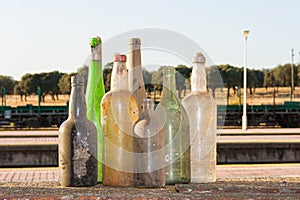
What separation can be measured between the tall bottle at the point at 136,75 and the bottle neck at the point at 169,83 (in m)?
0.10

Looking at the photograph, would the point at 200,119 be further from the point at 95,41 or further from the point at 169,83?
the point at 95,41

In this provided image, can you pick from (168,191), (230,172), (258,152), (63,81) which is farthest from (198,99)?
(63,81)

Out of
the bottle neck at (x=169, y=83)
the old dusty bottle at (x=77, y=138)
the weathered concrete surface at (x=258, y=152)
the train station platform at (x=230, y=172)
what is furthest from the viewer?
the weathered concrete surface at (x=258, y=152)

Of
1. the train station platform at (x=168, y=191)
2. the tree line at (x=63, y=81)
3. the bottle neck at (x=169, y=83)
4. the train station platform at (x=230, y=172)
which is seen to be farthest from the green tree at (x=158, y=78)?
the tree line at (x=63, y=81)

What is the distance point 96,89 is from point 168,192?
55 centimetres

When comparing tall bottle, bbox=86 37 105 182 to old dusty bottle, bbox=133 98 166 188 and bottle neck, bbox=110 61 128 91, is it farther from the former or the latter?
old dusty bottle, bbox=133 98 166 188

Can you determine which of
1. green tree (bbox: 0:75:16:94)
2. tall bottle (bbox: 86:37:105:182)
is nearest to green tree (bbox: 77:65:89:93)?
tall bottle (bbox: 86:37:105:182)

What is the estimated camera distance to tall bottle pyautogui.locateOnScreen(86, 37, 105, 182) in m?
2.37

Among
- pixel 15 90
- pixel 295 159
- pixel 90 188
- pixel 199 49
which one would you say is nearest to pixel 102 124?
pixel 90 188

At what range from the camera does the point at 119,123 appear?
91.9 inches

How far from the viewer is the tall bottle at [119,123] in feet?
7.61

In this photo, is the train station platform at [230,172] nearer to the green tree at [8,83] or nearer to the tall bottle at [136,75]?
the tall bottle at [136,75]

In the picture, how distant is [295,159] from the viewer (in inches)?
408

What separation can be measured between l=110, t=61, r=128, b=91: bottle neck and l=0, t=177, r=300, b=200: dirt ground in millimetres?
421
